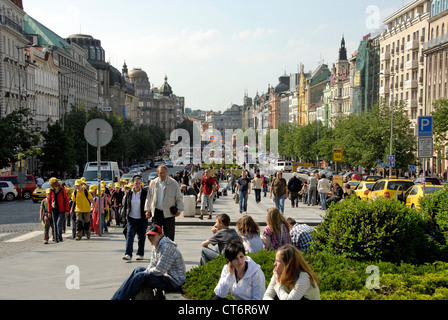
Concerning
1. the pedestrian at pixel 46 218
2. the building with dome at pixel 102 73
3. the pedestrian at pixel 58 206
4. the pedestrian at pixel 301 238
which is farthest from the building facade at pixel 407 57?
the pedestrian at pixel 301 238

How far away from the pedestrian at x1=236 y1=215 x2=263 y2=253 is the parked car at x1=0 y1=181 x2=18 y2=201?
35089mm

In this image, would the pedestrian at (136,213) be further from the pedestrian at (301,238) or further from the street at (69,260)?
the pedestrian at (301,238)

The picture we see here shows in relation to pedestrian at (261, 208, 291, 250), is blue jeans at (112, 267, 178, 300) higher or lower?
lower

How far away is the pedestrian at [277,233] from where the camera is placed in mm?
11344

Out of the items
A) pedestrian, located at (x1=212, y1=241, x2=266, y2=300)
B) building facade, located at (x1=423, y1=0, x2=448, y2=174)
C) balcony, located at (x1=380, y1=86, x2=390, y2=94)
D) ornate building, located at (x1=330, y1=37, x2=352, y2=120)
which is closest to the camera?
pedestrian, located at (x1=212, y1=241, x2=266, y2=300)

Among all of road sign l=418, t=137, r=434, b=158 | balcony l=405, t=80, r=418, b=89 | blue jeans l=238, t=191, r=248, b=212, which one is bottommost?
blue jeans l=238, t=191, r=248, b=212

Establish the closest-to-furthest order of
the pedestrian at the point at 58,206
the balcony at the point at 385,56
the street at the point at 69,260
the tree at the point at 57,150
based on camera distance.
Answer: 1. the street at the point at 69,260
2. the pedestrian at the point at 58,206
3. the tree at the point at 57,150
4. the balcony at the point at 385,56

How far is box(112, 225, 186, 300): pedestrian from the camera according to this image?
8.82 m

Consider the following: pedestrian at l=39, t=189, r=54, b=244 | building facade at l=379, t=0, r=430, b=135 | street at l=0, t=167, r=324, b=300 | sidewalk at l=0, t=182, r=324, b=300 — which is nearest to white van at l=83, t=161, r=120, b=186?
street at l=0, t=167, r=324, b=300

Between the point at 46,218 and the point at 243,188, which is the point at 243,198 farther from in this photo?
the point at 46,218

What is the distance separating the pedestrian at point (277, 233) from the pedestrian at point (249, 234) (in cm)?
31

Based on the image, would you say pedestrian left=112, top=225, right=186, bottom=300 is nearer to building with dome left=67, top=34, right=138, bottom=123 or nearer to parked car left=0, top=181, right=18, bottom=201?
parked car left=0, top=181, right=18, bottom=201

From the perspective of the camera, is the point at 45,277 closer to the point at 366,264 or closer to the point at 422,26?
the point at 366,264
